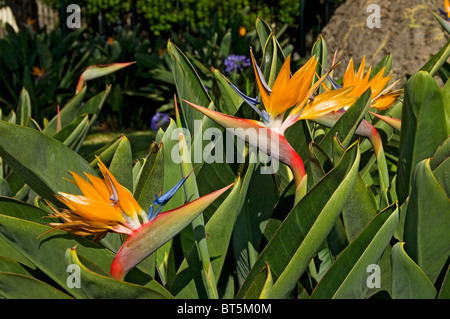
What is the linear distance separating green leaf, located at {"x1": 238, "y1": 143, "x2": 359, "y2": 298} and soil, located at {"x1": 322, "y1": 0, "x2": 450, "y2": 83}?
2.40m

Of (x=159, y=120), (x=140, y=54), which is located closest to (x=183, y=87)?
(x=159, y=120)

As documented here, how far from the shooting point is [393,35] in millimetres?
3225

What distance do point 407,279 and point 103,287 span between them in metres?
0.41

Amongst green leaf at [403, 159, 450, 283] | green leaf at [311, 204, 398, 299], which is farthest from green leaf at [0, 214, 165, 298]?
green leaf at [403, 159, 450, 283]

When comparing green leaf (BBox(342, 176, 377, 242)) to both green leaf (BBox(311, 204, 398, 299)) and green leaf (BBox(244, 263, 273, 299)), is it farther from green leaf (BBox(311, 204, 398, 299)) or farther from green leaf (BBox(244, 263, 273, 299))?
green leaf (BBox(244, 263, 273, 299))

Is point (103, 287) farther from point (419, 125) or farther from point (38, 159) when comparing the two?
point (419, 125)

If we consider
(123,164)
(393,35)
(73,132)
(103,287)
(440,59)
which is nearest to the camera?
(103,287)

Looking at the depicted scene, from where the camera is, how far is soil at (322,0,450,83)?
122 inches

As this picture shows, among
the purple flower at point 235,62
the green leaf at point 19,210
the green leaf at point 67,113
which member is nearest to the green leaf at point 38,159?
the green leaf at point 19,210

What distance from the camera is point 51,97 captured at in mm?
4844
